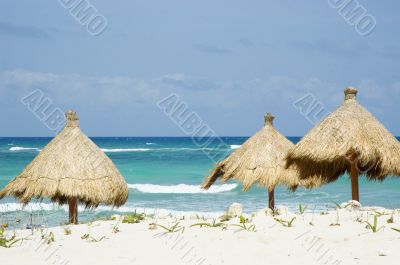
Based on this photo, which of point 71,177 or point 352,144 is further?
point 71,177

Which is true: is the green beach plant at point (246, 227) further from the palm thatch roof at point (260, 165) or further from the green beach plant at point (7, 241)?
the palm thatch roof at point (260, 165)

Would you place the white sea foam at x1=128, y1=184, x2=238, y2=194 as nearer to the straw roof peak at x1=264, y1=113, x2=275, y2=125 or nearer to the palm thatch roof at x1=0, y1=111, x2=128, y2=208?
the straw roof peak at x1=264, y1=113, x2=275, y2=125

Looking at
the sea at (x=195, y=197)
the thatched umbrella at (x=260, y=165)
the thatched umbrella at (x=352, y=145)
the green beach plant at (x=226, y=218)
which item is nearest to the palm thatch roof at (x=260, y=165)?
the thatched umbrella at (x=260, y=165)

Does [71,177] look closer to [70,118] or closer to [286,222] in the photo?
[70,118]

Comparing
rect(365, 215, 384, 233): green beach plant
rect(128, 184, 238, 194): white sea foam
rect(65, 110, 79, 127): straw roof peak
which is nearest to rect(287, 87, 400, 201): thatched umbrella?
rect(365, 215, 384, 233): green beach plant

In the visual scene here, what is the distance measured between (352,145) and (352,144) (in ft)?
0.05

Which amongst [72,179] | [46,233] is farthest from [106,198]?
[46,233]

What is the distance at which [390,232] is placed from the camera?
4816 mm

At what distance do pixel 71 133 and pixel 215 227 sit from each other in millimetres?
4374

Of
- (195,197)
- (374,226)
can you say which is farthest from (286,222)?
(195,197)

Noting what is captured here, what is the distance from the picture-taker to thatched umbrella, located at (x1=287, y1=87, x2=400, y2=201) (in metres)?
7.88

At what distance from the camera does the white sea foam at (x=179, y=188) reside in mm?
22375

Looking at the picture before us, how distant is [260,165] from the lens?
9.84m

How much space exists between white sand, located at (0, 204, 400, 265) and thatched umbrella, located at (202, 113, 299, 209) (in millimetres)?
4274
